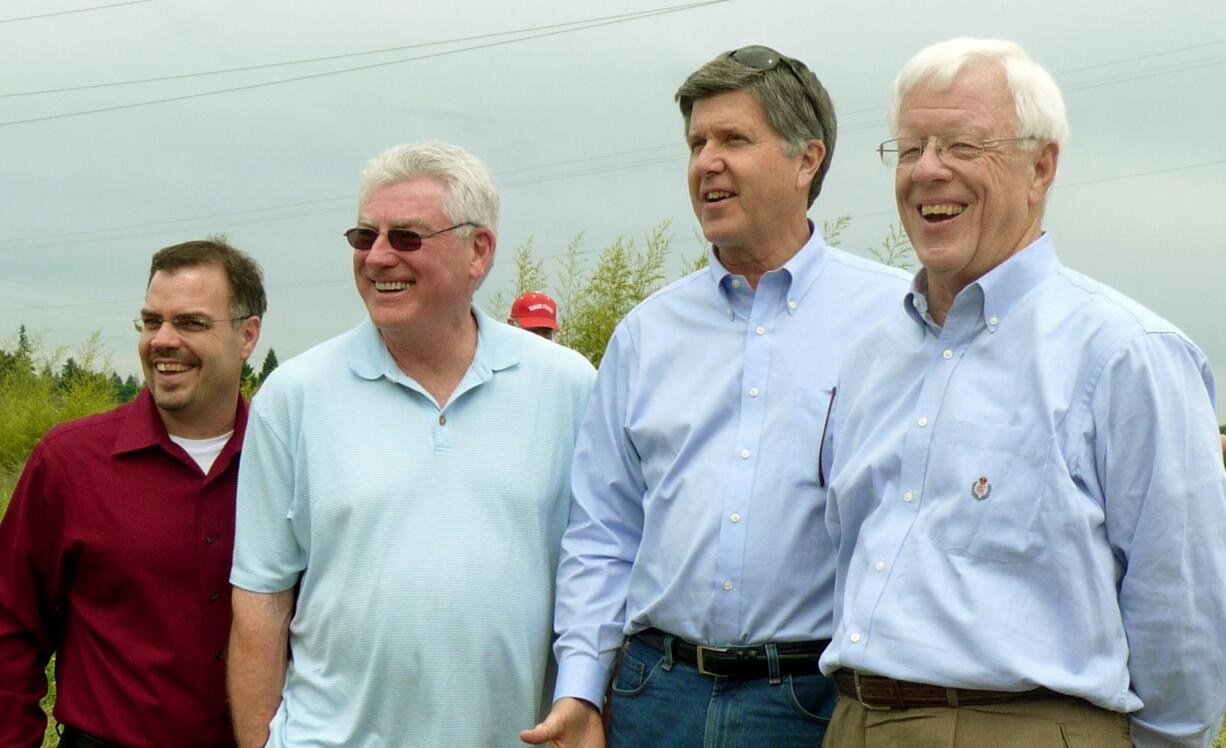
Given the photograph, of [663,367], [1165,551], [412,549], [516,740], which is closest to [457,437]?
[412,549]

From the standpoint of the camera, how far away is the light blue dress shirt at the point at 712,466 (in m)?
3.19

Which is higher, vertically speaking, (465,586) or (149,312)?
(149,312)

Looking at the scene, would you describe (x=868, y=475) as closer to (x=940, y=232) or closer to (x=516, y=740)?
(x=940, y=232)

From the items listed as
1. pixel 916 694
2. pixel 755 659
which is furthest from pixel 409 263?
pixel 916 694

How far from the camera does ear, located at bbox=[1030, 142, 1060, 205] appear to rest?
9.01 feet

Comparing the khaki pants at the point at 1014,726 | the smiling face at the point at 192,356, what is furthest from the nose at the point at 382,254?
the khaki pants at the point at 1014,726

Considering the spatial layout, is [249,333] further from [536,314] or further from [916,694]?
[536,314]

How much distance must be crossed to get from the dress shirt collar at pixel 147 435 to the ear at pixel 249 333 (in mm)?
316

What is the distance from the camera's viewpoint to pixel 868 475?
284 centimetres

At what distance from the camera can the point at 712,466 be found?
10.9 feet

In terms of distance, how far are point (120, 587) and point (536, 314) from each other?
23.5 feet

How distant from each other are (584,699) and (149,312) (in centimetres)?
183

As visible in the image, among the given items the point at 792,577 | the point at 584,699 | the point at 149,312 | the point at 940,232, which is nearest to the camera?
the point at 940,232

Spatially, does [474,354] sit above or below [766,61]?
below
